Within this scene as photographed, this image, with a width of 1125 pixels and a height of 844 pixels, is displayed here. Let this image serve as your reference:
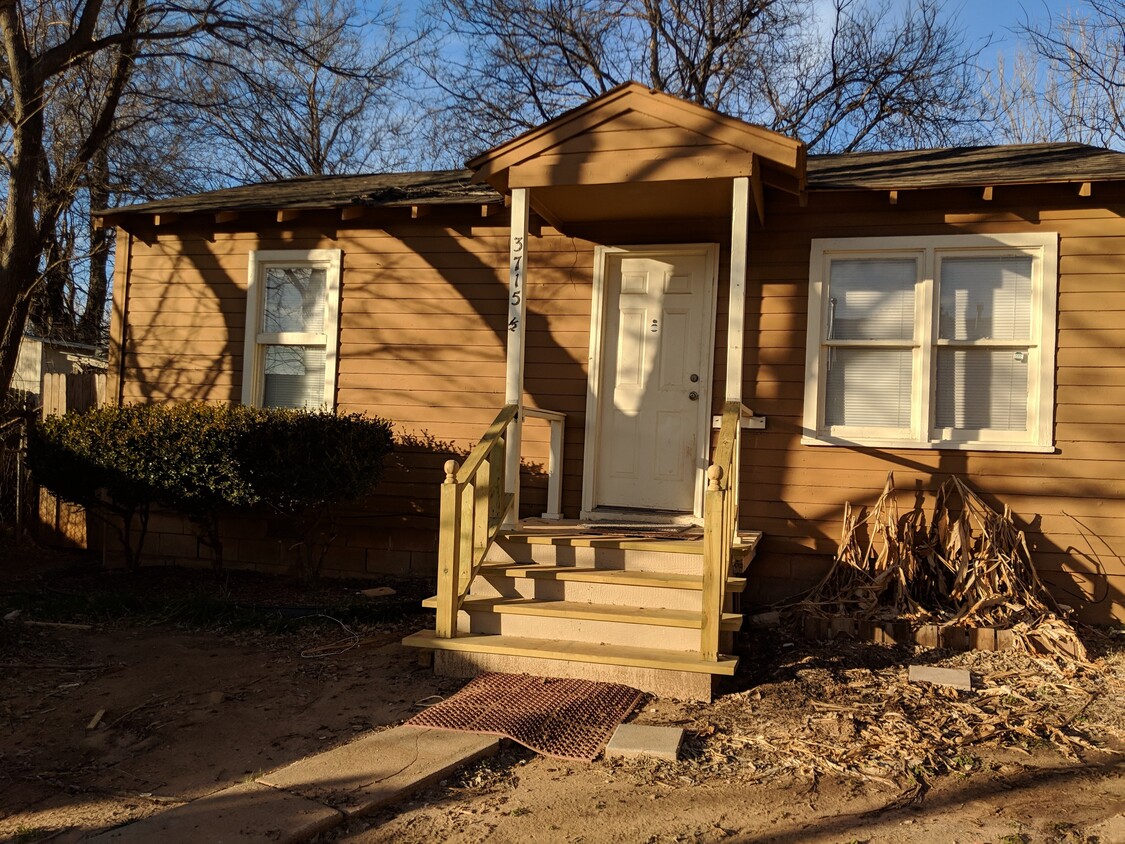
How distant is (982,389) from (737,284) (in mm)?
2193

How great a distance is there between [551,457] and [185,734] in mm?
3440

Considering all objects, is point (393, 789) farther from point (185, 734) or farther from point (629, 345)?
point (629, 345)

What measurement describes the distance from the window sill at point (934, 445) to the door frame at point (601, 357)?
0.78 metres

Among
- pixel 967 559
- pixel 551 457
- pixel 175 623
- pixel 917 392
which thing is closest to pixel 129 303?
pixel 175 623

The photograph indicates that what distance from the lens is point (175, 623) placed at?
6059mm

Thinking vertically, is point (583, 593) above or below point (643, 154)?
below

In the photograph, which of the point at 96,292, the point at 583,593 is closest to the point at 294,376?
the point at 583,593

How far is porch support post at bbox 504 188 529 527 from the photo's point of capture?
5852 mm

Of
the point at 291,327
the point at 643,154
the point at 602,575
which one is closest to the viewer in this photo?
the point at 602,575

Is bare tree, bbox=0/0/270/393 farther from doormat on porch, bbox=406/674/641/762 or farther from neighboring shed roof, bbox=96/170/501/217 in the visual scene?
doormat on porch, bbox=406/674/641/762

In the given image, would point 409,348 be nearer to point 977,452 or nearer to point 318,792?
point 977,452

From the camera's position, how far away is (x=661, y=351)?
22.7 ft

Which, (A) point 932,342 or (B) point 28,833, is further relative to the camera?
(A) point 932,342

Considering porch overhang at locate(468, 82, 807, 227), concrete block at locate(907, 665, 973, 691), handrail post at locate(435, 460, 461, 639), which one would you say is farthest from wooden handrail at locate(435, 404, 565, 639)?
concrete block at locate(907, 665, 973, 691)
